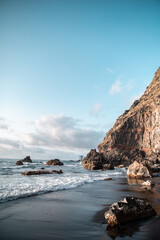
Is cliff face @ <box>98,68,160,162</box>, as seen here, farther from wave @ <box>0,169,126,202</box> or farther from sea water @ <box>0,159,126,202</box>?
wave @ <box>0,169,126,202</box>

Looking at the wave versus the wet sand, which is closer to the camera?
the wet sand

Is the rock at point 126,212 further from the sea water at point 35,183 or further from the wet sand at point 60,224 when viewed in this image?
the sea water at point 35,183

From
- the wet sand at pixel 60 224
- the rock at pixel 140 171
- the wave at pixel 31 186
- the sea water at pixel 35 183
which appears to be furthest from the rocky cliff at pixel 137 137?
the wet sand at pixel 60 224

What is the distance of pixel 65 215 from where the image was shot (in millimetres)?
5699

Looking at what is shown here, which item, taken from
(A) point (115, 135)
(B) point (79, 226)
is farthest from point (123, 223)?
(A) point (115, 135)

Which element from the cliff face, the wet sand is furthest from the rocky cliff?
the wet sand

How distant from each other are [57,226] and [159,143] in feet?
245

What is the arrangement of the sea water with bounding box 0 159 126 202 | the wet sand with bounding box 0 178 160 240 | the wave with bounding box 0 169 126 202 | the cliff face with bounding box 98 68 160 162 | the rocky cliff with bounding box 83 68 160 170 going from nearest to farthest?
the wet sand with bounding box 0 178 160 240
the wave with bounding box 0 169 126 202
the sea water with bounding box 0 159 126 202
the rocky cliff with bounding box 83 68 160 170
the cliff face with bounding box 98 68 160 162

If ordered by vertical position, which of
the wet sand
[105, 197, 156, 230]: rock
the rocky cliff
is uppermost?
the rocky cliff

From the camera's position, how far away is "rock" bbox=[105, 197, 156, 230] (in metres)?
4.64

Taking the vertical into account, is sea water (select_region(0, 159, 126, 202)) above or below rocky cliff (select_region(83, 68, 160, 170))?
below

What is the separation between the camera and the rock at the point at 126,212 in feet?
Result: 15.2

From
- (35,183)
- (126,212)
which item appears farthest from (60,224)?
(35,183)

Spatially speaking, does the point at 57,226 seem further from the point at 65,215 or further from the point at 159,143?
the point at 159,143
